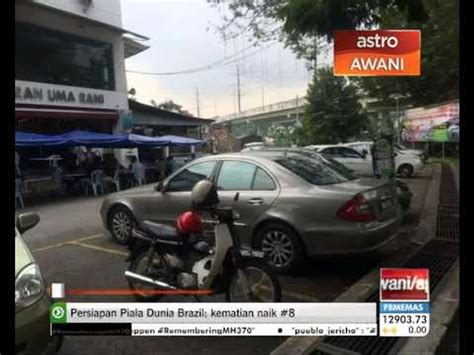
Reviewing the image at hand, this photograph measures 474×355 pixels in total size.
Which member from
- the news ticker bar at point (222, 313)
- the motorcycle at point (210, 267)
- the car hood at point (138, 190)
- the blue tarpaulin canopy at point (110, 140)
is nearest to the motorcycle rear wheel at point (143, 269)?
the motorcycle at point (210, 267)

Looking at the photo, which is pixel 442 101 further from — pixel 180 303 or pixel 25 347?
pixel 25 347

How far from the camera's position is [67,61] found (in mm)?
4035

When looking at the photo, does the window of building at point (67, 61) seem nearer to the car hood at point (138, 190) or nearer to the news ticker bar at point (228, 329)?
the car hood at point (138, 190)

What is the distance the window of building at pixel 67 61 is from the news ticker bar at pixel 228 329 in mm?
1658

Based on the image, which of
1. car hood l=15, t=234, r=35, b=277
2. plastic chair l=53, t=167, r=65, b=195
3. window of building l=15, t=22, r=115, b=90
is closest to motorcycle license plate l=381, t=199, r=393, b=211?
window of building l=15, t=22, r=115, b=90

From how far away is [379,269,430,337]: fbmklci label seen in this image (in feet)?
10.7

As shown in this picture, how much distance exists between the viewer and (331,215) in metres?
4.23

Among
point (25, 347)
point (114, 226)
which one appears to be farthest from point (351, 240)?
point (25, 347)

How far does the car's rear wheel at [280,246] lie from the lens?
4094 mm

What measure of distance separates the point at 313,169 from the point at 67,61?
2.02 metres

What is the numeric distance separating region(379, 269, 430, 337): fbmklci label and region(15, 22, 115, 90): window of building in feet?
7.95

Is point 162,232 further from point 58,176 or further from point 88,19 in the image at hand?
point 88,19

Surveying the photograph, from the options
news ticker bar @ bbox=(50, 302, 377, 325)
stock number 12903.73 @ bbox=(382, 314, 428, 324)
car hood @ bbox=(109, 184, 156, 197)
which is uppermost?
car hood @ bbox=(109, 184, 156, 197)

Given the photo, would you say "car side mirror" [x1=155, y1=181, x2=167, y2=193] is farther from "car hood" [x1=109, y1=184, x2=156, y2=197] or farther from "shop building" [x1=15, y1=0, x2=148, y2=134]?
"shop building" [x1=15, y1=0, x2=148, y2=134]
